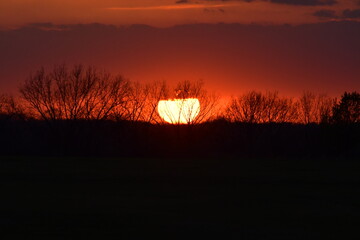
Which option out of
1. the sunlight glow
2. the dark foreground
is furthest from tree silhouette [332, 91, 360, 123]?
the dark foreground

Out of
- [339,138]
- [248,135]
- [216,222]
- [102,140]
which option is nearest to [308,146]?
[339,138]

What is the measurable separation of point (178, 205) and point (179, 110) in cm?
4986

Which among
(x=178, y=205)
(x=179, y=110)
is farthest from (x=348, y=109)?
(x=178, y=205)

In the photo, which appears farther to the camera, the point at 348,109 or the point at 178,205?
the point at 348,109

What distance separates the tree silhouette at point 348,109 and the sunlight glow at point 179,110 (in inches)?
543

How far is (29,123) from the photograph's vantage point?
53.5 m

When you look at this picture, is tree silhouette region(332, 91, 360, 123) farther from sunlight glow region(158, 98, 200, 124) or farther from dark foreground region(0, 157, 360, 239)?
dark foreground region(0, 157, 360, 239)

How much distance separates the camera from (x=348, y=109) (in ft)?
197

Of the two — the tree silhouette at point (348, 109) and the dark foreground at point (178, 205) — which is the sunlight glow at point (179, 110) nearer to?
the tree silhouette at point (348, 109)

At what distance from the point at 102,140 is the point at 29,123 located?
26.0 feet

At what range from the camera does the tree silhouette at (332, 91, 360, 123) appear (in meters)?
58.7

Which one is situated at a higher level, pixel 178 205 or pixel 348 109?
pixel 348 109

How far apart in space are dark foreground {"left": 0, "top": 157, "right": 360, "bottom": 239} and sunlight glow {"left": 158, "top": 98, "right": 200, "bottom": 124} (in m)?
40.0

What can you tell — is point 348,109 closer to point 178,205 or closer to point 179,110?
point 179,110
